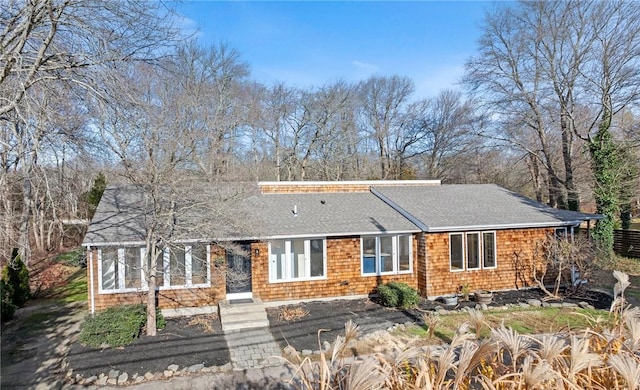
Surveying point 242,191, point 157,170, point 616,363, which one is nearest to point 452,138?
point 242,191

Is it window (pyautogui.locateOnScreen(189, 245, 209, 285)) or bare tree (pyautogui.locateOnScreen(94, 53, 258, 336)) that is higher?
bare tree (pyautogui.locateOnScreen(94, 53, 258, 336))

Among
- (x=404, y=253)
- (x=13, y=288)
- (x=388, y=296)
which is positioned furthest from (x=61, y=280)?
(x=404, y=253)

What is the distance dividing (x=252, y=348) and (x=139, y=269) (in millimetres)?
4202

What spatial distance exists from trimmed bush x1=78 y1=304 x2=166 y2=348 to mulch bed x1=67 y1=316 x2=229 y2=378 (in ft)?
0.50

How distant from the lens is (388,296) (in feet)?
37.6

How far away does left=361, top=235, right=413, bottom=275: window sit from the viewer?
12.6 metres

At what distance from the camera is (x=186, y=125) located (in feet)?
30.1

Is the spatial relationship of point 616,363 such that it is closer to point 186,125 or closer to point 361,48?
point 186,125

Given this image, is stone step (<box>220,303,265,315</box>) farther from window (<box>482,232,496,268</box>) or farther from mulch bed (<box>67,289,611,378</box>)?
window (<box>482,232,496,268</box>)

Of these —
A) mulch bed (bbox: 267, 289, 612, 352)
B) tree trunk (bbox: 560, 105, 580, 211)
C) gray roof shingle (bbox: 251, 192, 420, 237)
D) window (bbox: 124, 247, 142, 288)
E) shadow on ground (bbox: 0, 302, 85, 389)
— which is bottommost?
shadow on ground (bbox: 0, 302, 85, 389)

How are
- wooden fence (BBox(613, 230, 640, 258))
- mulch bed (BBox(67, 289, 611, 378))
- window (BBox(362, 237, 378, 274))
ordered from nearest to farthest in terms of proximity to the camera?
mulch bed (BBox(67, 289, 611, 378))
window (BBox(362, 237, 378, 274))
wooden fence (BBox(613, 230, 640, 258))

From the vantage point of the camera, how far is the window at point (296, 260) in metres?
11.9

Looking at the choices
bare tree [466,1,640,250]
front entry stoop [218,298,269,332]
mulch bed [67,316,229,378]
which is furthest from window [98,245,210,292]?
bare tree [466,1,640,250]

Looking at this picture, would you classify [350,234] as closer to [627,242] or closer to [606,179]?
[606,179]
